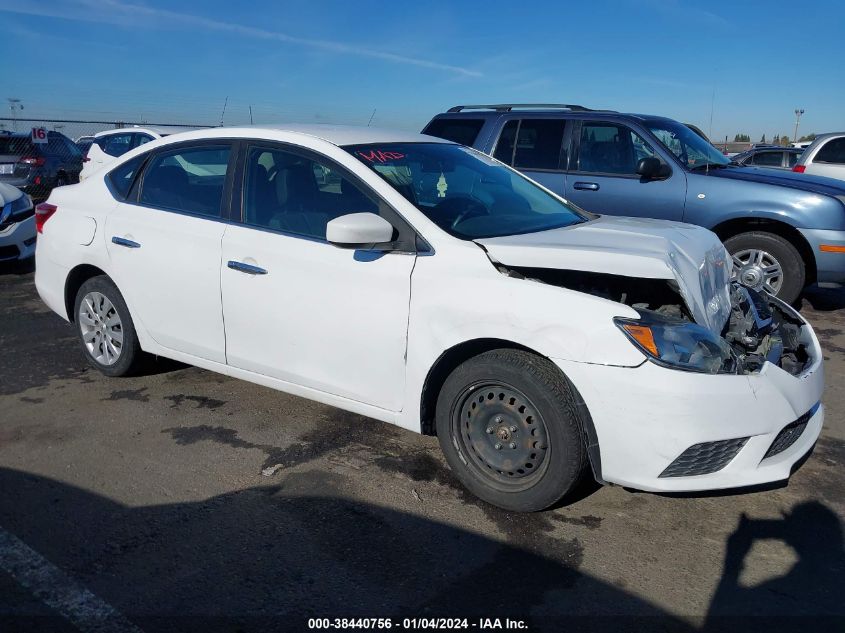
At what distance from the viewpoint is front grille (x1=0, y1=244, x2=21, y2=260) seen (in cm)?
827

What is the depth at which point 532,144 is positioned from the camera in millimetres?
7754

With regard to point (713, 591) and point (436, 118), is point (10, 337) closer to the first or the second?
point (436, 118)

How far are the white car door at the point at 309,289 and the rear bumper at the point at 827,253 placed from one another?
474 cm

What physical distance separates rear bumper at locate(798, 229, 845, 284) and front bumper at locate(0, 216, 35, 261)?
26.8 ft

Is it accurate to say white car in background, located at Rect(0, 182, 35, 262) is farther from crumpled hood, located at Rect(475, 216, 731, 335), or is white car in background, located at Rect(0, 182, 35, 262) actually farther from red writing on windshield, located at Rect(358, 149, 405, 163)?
crumpled hood, located at Rect(475, 216, 731, 335)

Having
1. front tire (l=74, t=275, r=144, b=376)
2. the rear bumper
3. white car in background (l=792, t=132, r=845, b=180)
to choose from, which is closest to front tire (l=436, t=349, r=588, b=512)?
front tire (l=74, t=275, r=144, b=376)

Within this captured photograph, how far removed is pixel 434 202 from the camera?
148 inches

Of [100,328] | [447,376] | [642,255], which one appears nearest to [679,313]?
[642,255]

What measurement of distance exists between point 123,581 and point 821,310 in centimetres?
701

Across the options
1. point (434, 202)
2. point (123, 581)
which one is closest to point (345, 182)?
point (434, 202)

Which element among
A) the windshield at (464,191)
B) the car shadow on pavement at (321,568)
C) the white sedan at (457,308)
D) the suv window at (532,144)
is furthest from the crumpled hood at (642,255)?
the suv window at (532,144)

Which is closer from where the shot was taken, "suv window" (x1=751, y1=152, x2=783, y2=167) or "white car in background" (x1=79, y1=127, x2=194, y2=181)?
"white car in background" (x1=79, y1=127, x2=194, y2=181)

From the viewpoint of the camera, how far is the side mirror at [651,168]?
692cm

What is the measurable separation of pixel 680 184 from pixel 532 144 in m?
1.60
